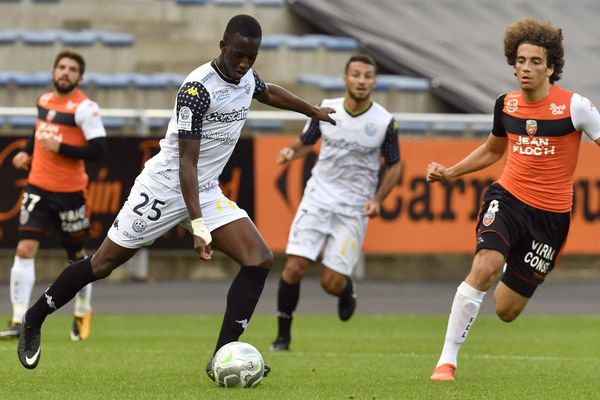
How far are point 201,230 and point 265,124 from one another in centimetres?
1262

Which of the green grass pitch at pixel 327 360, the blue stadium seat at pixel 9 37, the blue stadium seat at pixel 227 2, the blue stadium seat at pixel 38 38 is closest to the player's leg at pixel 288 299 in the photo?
the green grass pitch at pixel 327 360

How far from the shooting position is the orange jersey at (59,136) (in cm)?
1270

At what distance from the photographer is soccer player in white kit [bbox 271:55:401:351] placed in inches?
492

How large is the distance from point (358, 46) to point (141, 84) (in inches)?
185

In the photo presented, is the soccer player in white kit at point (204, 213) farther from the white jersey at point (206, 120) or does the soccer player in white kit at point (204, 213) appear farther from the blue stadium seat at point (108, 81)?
the blue stadium seat at point (108, 81)

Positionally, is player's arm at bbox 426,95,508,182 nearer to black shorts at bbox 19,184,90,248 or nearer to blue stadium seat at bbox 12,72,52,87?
black shorts at bbox 19,184,90,248

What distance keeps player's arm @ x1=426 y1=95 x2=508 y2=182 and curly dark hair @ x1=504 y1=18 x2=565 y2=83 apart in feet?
1.27

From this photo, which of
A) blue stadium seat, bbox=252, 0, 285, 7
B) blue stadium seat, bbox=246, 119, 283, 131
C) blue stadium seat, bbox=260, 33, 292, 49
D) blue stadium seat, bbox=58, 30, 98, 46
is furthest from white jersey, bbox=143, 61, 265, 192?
blue stadium seat, bbox=252, 0, 285, 7

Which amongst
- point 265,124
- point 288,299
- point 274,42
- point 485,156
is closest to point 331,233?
point 288,299

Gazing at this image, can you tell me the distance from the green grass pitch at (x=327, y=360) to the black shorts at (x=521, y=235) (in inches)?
28.4

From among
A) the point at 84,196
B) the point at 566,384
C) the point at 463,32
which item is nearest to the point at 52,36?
the point at 463,32

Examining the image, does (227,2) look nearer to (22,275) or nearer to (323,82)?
(323,82)

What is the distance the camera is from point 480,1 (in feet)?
97.7

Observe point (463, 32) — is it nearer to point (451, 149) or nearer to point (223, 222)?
point (451, 149)
